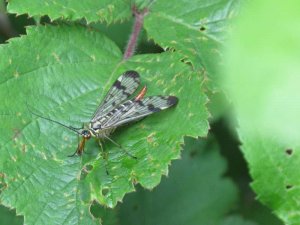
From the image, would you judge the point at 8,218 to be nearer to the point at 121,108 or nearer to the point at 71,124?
the point at 71,124

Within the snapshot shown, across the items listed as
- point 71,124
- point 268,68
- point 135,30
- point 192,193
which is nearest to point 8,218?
point 71,124

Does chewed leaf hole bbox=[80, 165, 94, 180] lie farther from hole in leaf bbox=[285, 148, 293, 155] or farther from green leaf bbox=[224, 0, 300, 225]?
green leaf bbox=[224, 0, 300, 225]

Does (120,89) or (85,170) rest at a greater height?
(120,89)

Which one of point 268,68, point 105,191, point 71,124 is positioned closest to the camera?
point 268,68

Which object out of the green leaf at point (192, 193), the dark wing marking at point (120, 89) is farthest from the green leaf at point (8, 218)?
the dark wing marking at point (120, 89)

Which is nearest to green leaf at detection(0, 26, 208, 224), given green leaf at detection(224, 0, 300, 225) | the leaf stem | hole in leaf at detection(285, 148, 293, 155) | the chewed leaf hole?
the chewed leaf hole

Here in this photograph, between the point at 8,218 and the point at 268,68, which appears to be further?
the point at 8,218

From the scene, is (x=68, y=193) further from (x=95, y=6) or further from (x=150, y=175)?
(x=95, y=6)
